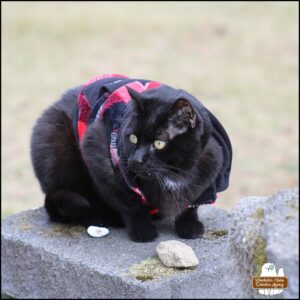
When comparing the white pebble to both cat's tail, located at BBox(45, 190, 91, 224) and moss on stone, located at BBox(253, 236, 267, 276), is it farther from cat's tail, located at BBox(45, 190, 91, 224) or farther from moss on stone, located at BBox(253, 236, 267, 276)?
moss on stone, located at BBox(253, 236, 267, 276)

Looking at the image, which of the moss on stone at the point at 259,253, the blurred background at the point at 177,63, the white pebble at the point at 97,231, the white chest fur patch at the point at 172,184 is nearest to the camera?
the moss on stone at the point at 259,253

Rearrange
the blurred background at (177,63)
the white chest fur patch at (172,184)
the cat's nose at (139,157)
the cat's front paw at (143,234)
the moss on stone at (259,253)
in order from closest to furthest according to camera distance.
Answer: the moss on stone at (259,253), the cat's nose at (139,157), the white chest fur patch at (172,184), the cat's front paw at (143,234), the blurred background at (177,63)

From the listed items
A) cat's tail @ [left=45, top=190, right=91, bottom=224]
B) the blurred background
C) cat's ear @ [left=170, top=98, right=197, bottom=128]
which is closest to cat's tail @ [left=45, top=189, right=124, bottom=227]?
cat's tail @ [left=45, top=190, right=91, bottom=224]

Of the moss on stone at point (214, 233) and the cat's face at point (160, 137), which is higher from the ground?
the cat's face at point (160, 137)

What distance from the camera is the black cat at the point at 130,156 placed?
200 cm

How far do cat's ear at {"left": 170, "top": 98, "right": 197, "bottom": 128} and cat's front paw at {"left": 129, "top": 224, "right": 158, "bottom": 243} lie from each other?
464 mm

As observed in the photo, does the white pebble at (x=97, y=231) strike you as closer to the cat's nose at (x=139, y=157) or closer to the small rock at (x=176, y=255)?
the small rock at (x=176, y=255)

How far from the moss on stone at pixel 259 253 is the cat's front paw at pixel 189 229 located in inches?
36.8

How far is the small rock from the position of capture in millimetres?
2008

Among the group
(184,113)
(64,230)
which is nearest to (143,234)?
(64,230)

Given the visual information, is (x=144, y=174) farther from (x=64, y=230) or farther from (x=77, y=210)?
(x=64, y=230)

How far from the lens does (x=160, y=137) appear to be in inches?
78.1

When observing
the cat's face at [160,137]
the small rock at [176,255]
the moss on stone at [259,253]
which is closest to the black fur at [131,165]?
the cat's face at [160,137]

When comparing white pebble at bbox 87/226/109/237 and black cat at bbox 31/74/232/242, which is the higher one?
black cat at bbox 31/74/232/242
